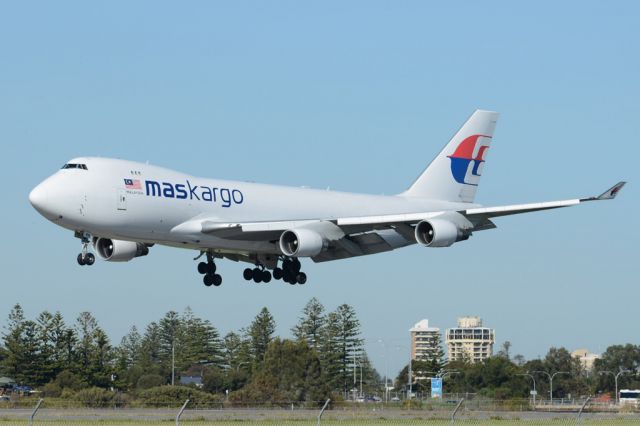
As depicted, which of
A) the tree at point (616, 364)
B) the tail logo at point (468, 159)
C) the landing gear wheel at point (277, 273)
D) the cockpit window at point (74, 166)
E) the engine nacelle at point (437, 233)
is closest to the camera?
the cockpit window at point (74, 166)

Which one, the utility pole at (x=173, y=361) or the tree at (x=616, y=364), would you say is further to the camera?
the tree at (x=616, y=364)

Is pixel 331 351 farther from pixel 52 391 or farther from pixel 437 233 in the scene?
pixel 437 233

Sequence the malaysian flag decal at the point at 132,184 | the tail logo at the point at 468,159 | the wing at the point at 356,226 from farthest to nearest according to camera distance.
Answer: the tail logo at the point at 468,159 → the wing at the point at 356,226 → the malaysian flag decal at the point at 132,184

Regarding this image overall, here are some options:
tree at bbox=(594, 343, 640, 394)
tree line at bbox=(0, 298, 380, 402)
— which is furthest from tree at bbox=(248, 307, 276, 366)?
tree at bbox=(594, 343, 640, 394)

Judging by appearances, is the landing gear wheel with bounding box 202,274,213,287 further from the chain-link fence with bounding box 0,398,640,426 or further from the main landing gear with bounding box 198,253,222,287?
the chain-link fence with bounding box 0,398,640,426

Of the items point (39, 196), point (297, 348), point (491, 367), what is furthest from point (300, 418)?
point (491, 367)

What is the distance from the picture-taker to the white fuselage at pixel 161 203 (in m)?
51.4

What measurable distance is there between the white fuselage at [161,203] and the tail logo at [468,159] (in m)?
9.94

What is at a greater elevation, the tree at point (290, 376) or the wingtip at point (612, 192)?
the wingtip at point (612, 192)

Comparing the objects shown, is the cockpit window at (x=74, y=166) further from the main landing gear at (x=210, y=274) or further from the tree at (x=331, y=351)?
the tree at (x=331, y=351)

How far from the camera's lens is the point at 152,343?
158 m

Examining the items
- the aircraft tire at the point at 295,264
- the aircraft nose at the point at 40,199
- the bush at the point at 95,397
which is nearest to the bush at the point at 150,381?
the bush at the point at 95,397

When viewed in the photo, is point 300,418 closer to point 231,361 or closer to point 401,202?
point 401,202

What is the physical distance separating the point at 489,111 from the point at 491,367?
55.1 metres
